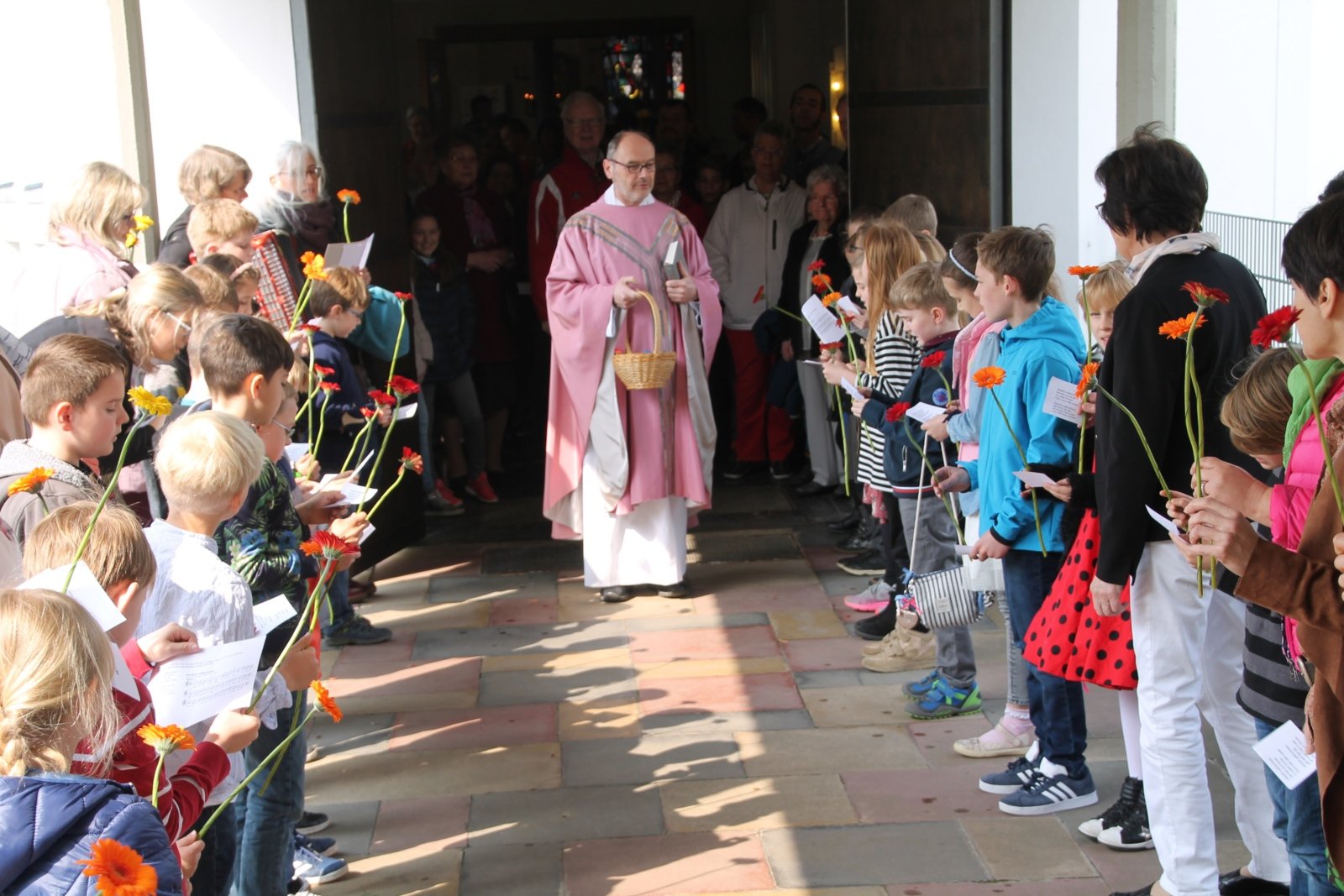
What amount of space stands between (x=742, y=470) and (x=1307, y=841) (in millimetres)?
6031

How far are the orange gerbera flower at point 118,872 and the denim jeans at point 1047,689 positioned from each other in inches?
112

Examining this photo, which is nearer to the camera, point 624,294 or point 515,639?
point 515,639

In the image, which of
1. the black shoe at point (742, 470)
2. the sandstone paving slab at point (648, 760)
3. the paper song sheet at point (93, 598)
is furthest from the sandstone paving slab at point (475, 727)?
the black shoe at point (742, 470)

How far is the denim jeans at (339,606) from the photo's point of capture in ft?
18.9

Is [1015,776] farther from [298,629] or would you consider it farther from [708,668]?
[298,629]

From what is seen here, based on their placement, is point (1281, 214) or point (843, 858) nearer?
point (843, 858)

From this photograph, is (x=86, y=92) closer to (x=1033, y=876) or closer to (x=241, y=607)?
(x=241, y=607)

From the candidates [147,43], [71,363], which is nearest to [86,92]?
[147,43]

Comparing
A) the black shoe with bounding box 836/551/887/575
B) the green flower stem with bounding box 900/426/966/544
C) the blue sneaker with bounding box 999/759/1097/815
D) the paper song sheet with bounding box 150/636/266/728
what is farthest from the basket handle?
the paper song sheet with bounding box 150/636/266/728

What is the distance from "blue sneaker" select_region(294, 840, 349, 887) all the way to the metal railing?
315cm

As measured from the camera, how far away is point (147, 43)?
623 cm

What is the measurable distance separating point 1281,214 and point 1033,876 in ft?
7.26

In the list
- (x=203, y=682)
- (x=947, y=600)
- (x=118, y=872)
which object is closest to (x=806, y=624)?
(x=947, y=600)

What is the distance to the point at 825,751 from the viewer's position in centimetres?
465
